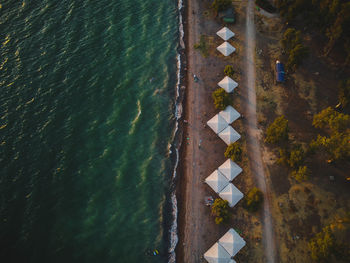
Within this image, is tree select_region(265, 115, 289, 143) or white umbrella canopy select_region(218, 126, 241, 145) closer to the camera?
tree select_region(265, 115, 289, 143)

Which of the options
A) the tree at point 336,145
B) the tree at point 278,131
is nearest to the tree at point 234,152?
the tree at point 278,131

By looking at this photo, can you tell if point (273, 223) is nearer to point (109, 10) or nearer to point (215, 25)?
point (215, 25)

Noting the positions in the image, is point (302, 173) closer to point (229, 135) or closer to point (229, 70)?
point (229, 135)

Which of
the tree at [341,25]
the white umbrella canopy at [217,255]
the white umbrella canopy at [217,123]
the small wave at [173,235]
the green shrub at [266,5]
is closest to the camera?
the white umbrella canopy at [217,255]

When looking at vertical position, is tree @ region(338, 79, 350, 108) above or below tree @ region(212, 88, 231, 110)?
below

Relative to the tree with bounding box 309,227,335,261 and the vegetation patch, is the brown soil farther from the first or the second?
the tree with bounding box 309,227,335,261

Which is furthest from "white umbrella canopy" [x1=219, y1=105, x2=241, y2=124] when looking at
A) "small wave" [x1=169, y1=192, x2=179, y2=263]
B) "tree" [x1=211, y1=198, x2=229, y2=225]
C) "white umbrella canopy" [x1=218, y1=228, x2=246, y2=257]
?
"white umbrella canopy" [x1=218, y1=228, x2=246, y2=257]

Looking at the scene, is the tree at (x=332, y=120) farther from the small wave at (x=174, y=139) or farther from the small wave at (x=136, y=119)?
the small wave at (x=136, y=119)

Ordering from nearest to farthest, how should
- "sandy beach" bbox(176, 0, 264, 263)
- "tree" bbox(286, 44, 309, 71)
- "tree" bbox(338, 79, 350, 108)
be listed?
"sandy beach" bbox(176, 0, 264, 263), "tree" bbox(338, 79, 350, 108), "tree" bbox(286, 44, 309, 71)

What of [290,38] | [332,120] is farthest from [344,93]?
[290,38]
